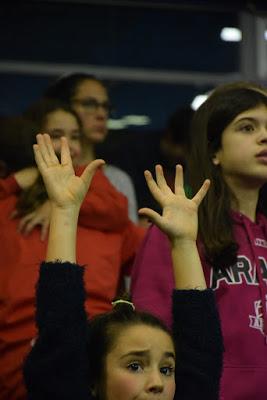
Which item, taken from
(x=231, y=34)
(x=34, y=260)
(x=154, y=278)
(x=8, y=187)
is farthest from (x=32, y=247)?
(x=231, y=34)

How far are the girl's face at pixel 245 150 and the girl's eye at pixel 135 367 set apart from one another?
876mm

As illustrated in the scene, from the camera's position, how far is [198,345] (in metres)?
2.61

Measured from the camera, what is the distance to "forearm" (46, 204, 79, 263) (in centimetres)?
251

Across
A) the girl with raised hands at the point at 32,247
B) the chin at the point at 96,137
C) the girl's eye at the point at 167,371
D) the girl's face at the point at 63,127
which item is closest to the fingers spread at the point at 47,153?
the girl's eye at the point at 167,371

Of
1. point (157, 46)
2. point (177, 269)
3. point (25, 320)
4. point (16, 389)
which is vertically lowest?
point (16, 389)

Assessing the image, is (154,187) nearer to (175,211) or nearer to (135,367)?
(175,211)

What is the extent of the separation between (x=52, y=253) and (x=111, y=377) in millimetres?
331

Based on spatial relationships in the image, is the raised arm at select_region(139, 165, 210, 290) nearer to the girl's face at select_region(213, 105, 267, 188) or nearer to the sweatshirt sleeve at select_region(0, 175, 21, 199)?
the girl's face at select_region(213, 105, 267, 188)

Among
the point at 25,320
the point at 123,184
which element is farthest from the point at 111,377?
the point at 123,184

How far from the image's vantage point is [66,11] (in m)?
5.50

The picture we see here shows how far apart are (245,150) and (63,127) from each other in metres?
0.93

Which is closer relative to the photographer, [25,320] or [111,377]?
[111,377]

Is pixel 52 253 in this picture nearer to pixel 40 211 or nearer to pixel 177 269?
pixel 177 269

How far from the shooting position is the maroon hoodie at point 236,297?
290cm
